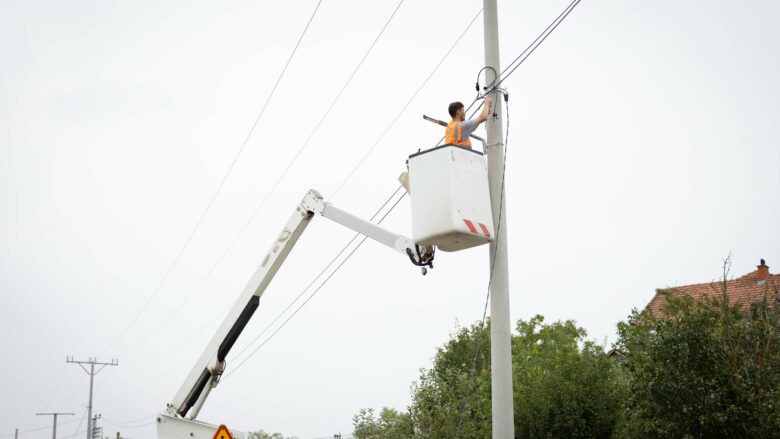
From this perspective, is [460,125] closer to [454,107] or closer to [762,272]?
[454,107]

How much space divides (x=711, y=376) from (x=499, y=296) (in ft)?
31.7

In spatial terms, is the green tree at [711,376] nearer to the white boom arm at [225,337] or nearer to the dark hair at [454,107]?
the white boom arm at [225,337]

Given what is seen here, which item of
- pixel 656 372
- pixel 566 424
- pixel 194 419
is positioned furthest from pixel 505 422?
pixel 566 424

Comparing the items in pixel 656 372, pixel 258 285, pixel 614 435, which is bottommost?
pixel 614 435

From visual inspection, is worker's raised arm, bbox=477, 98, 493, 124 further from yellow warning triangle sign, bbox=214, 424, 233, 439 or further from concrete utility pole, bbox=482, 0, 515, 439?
yellow warning triangle sign, bbox=214, 424, 233, 439

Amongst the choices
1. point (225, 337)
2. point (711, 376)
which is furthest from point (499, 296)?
point (711, 376)

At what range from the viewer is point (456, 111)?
988cm

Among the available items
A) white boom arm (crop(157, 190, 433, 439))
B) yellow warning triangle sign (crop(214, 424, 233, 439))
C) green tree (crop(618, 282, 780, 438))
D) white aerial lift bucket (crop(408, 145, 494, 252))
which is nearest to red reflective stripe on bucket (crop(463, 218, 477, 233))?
white aerial lift bucket (crop(408, 145, 494, 252))

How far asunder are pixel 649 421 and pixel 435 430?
842cm

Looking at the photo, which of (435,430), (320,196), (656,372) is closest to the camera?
(320,196)

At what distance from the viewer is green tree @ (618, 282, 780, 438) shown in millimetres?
16312

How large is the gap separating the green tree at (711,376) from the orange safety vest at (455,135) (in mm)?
9903

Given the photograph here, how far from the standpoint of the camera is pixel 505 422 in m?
9.30

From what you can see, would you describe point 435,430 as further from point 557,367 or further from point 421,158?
point 421,158
